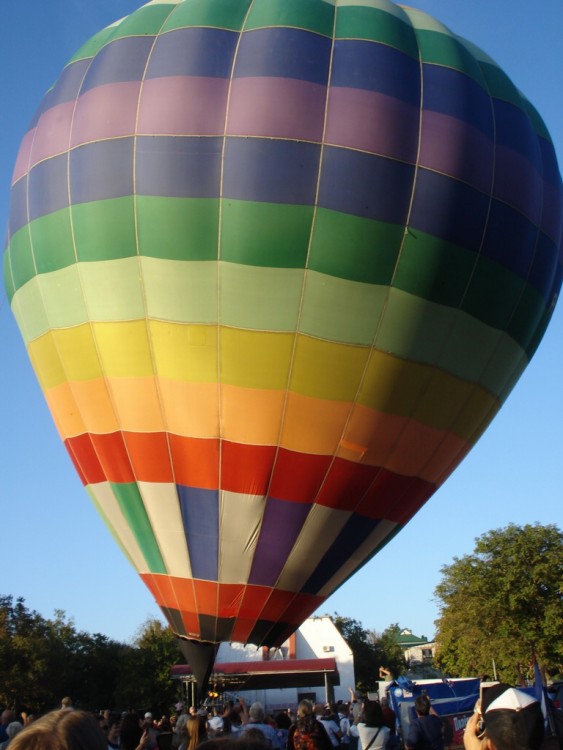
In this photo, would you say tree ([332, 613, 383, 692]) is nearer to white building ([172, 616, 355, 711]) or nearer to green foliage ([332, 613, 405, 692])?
green foliage ([332, 613, 405, 692])

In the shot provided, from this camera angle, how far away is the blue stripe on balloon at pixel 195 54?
8.74 m

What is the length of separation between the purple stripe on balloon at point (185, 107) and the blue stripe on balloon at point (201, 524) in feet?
12.8

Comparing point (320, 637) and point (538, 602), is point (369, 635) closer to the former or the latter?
point (320, 637)

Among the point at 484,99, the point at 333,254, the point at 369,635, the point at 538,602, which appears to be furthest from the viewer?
the point at 369,635

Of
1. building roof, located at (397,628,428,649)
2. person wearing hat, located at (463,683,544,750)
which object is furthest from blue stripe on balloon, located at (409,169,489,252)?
building roof, located at (397,628,428,649)

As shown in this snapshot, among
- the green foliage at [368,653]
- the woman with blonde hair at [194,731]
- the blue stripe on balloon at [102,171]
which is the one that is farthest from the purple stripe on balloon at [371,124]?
the green foliage at [368,653]

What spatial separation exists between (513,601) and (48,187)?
2553cm

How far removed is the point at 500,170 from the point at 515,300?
1.50m

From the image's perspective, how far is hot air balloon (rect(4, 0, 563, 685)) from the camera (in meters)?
8.32

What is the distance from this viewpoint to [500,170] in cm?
909

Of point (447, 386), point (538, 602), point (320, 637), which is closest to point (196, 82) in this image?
point (447, 386)

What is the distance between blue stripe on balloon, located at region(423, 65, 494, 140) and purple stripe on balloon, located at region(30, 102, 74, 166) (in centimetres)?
420

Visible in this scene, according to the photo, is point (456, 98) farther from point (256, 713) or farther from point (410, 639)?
point (410, 639)

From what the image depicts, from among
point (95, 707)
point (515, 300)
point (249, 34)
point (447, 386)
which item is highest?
point (249, 34)
